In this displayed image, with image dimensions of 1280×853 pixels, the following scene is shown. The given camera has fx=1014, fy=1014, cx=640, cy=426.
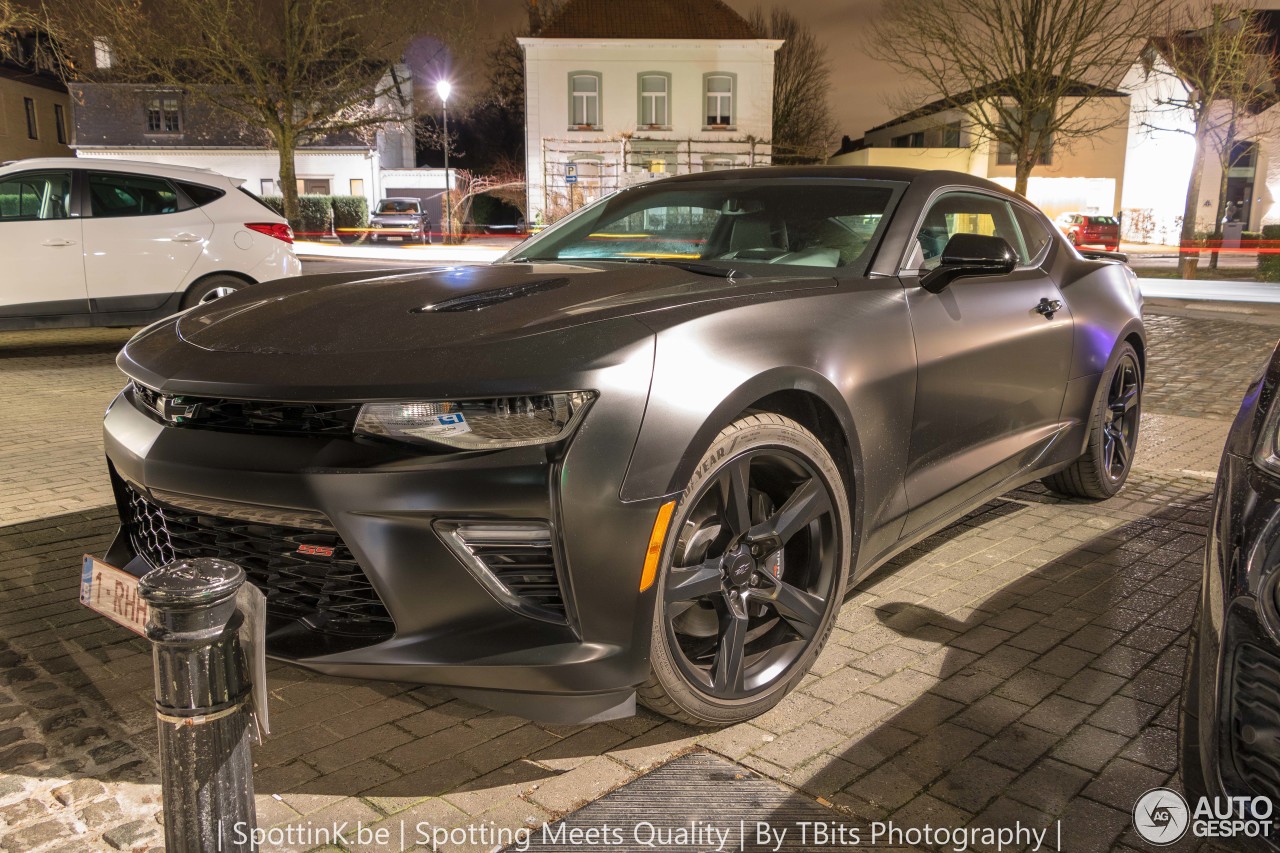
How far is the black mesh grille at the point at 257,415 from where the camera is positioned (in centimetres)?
231

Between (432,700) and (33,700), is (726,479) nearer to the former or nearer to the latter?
(432,700)

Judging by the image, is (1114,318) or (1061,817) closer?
(1061,817)

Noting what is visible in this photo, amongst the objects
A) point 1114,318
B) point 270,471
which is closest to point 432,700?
point 270,471

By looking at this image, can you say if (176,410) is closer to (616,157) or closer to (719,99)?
(616,157)

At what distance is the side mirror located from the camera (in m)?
3.32

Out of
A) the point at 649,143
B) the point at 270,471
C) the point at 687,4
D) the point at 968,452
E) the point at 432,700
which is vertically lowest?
the point at 432,700

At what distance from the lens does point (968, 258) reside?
3.31 m

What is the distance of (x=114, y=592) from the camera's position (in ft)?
6.71

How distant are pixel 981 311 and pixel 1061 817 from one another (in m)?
1.81

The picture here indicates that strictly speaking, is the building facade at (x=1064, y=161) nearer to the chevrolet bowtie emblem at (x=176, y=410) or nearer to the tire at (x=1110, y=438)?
the tire at (x=1110, y=438)

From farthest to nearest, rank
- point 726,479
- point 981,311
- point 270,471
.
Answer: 1. point 981,311
2. point 726,479
3. point 270,471

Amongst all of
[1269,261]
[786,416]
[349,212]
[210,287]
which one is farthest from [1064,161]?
[786,416]

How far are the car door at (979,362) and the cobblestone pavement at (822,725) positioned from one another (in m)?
0.46

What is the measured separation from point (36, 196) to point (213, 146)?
36745 mm
